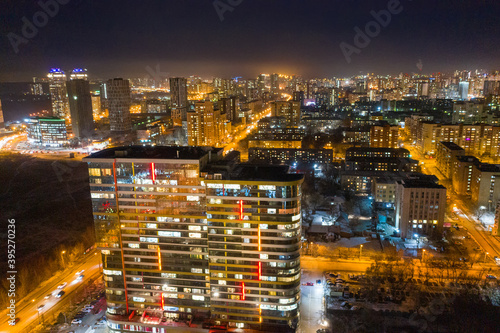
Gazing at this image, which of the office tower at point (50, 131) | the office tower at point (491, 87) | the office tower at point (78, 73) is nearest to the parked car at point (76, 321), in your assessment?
the office tower at point (50, 131)

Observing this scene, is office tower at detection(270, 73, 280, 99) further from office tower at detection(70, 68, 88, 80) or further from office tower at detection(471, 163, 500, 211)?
office tower at detection(471, 163, 500, 211)

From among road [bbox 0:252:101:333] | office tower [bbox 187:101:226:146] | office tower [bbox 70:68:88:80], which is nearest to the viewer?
road [bbox 0:252:101:333]

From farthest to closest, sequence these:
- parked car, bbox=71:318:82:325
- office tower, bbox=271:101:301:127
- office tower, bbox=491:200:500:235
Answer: office tower, bbox=271:101:301:127 < office tower, bbox=491:200:500:235 < parked car, bbox=71:318:82:325

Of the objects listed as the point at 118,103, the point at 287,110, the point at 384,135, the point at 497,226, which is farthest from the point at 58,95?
the point at 497,226

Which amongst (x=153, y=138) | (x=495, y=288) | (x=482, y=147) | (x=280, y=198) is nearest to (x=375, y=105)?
(x=482, y=147)

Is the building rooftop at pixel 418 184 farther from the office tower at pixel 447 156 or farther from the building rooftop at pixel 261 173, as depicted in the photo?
the building rooftop at pixel 261 173

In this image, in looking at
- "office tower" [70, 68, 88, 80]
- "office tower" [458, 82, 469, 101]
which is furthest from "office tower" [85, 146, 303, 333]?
"office tower" [458, 82, 469, 101]

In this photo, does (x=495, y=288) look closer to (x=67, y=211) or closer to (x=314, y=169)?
(x=314, y=169)
